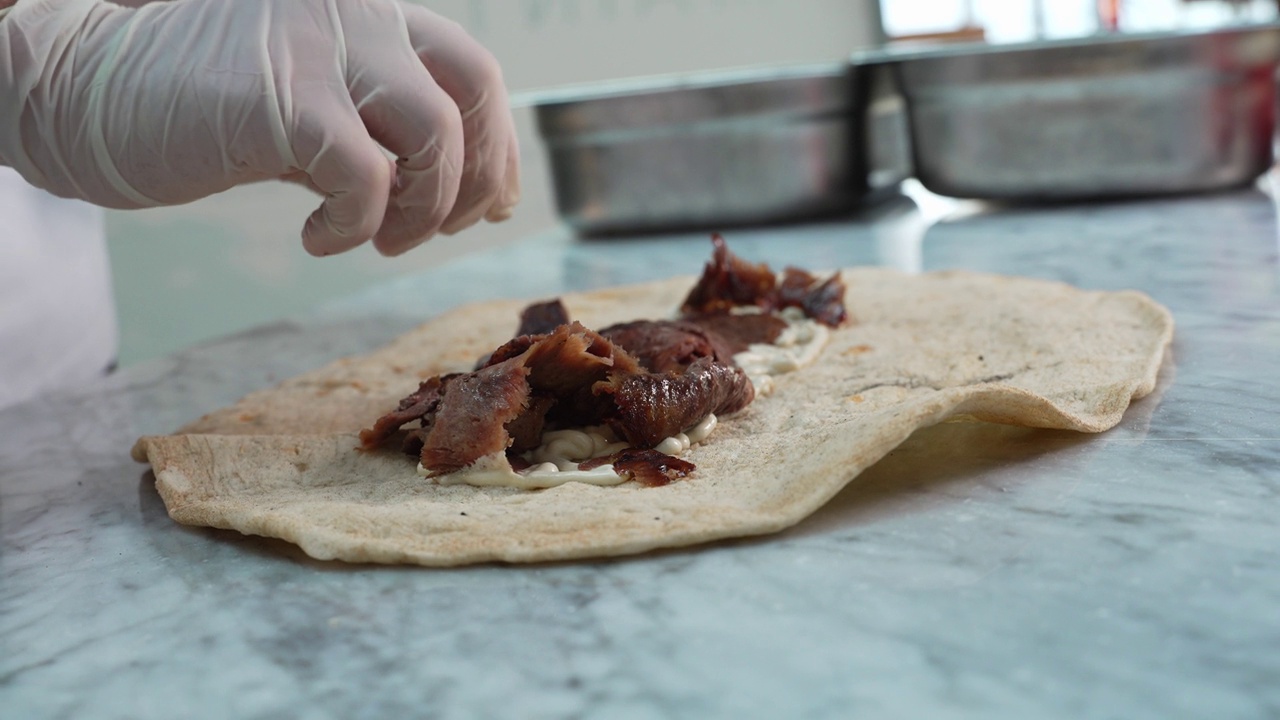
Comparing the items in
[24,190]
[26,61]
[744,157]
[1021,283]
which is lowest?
[1021,283]

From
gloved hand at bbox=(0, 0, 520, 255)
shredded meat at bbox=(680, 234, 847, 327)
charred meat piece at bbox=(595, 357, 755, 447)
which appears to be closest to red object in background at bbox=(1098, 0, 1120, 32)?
shredded meat at bbox=(680, 234, 847, 327)

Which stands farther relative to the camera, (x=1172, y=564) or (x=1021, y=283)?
(x=1021, y=283)

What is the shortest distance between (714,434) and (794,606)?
1.73 feet

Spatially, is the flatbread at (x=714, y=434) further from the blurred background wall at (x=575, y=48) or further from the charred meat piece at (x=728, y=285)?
the blurred background wall at (x=575, y=48)

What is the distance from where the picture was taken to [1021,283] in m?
2.21

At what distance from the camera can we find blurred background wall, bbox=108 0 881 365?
518 centimetres

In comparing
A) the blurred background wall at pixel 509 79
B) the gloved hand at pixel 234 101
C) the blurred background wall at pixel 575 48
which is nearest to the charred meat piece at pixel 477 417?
the gloved hand at pixel 234 101

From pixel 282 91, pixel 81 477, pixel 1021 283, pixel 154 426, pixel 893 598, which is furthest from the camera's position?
pixel 1021 283

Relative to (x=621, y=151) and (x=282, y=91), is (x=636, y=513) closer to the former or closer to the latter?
(x=282, y=91)

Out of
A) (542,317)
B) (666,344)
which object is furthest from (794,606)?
(542,317)

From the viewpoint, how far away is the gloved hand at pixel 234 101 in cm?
150

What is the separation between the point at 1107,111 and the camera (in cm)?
313

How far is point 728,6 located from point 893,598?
5.99 m

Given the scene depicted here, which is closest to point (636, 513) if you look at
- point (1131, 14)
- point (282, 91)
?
point (282, 91)
